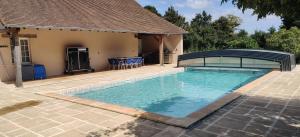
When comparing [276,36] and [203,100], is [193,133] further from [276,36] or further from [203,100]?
[276,36]

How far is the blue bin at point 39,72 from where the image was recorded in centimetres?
1172

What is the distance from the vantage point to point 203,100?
8.84 m

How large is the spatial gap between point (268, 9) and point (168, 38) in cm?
1702

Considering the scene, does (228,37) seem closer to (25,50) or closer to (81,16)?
(81,16)

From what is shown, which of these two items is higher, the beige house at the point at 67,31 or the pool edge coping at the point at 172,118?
the beige house at the point at 67,31

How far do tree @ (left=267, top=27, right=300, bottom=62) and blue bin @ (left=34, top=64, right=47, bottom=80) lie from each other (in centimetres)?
1581

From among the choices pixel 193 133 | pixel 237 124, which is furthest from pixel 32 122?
pixel 237 124

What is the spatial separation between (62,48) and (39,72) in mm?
2189

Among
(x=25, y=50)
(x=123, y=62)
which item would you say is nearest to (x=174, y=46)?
(x=123, y=62)

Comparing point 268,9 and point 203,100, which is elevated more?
point 268,9

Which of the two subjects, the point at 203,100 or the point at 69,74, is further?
the point at 69,74

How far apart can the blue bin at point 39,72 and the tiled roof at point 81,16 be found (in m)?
2.39

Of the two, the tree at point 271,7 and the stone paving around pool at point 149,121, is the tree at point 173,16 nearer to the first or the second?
the stone paving around pool at point 149,121

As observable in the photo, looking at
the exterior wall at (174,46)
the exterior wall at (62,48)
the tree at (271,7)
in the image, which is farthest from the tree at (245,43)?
the tree at (271,7)
